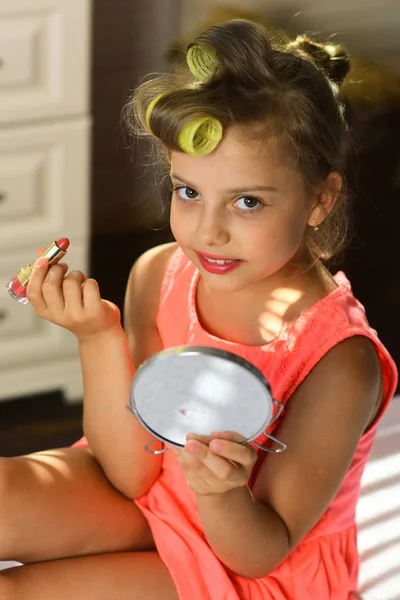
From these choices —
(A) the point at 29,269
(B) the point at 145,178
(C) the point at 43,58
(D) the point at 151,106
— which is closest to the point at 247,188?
(D) the point at 151,106

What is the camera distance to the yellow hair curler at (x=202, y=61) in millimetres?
989

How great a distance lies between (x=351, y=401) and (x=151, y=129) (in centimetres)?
32

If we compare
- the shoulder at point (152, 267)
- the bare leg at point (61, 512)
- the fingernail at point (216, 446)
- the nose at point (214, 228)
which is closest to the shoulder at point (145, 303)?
the shoulder at point (152, 267)

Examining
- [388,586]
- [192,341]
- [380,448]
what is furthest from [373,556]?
[192,341]

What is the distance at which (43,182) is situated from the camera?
185 cm

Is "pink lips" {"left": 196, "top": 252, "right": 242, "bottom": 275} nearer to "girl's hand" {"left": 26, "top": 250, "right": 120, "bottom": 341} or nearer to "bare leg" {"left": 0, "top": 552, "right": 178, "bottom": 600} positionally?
"girl's hand" {"left": 26, "top": 250, "right": 120, "bottom": 341}

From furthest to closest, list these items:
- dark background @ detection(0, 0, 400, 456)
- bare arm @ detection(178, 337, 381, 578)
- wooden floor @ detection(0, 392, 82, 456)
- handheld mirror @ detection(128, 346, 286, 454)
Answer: dark background @ detection(0, 0, 400, 456)
wooden floor @ detection(0, 392, 82, 456)
bare arm @ detection(178, 337, 381, 578)
handheld mirror @ detection(128, 346, 286, 454)

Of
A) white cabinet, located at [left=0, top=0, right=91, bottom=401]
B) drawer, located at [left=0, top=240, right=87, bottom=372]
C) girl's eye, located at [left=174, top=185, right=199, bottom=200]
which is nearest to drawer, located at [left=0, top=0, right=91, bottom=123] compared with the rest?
white cabinet, located at [left=0, top=0, right=91, bottom=401]

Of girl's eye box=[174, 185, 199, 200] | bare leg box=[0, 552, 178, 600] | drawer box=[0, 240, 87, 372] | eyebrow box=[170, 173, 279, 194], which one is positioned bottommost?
drawer box=[0, 240, 87, 372]

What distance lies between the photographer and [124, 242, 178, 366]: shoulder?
121 cm

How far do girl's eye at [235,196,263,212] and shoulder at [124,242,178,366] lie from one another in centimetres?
27

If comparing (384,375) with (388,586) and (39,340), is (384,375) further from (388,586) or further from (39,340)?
(39,340)

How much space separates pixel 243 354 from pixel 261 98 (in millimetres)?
268

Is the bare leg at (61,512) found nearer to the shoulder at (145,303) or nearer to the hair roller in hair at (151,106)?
the shoulder at (145,303)
